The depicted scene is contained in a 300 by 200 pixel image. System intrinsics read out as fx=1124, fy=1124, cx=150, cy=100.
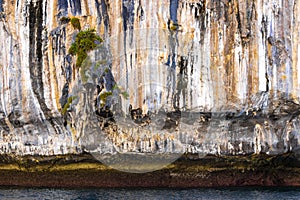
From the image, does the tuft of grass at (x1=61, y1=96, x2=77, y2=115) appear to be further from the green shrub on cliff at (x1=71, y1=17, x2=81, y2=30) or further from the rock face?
the green shrub on cliff at (x1=71, y1=17, x2=81, y2=30)

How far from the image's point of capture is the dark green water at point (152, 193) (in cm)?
3086

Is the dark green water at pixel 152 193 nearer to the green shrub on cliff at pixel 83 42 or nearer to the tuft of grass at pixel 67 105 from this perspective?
the tuft of grass at pixel 67 105

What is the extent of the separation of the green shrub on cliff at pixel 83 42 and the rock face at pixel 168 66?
164mm

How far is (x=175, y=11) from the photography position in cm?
3225

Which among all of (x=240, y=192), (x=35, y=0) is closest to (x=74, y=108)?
(x=35, y=0)

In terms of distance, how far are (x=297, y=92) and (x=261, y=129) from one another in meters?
1.55

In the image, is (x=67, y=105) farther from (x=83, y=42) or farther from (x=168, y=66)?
(x=168, y=66)

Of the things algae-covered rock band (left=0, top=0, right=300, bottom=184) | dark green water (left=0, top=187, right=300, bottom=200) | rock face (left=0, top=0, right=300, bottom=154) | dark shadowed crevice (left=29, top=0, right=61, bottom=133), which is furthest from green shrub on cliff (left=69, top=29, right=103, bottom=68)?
dark green water (left=0, top=187, right=300, bottom=200)

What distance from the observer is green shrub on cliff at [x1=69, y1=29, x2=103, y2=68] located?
1282 inches

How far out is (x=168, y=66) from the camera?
106 feet

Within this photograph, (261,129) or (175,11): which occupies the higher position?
(175,11)

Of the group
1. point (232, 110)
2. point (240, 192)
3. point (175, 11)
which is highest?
point (175, 11)

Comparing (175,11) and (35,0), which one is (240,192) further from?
(35,0)

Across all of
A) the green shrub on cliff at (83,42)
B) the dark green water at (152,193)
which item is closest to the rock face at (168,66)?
the green shrub on cliff at (83,42)
